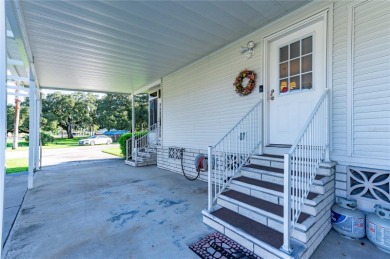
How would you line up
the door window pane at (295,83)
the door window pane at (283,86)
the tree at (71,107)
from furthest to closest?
the tree at (71,107), the door window pane at (283,86), the door window pane at (295,83)

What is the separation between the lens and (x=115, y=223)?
2.76m

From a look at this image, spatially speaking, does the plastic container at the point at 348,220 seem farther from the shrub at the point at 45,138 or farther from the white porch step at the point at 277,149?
the shrub at the point at 45,138

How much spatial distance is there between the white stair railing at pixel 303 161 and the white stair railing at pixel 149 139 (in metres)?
6.02

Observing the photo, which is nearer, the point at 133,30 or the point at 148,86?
the point at 133,30

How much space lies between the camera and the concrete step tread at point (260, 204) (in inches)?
85.0

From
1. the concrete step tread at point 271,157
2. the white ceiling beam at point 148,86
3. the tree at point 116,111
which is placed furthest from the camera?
the tree at point 116,111

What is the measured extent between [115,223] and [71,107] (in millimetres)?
27261

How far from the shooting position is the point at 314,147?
234cm

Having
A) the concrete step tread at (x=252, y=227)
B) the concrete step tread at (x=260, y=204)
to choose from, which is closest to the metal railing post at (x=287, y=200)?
the concrete step tread at (x=252, y=227)

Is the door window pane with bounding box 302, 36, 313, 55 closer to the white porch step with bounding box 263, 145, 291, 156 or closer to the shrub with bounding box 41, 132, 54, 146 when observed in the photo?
the white porch step with bounding box 263, 145, 291, 156

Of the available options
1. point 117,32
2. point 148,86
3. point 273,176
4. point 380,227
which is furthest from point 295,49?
point 148,86

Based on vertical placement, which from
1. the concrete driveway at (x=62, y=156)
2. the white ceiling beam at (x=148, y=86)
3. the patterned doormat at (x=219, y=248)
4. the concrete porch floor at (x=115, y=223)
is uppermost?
the white ceiling beam at (x=148, y=86)

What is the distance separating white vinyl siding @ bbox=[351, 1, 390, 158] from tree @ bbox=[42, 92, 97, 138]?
91.8ft

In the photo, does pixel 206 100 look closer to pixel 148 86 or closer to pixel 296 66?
pixel 296 66
